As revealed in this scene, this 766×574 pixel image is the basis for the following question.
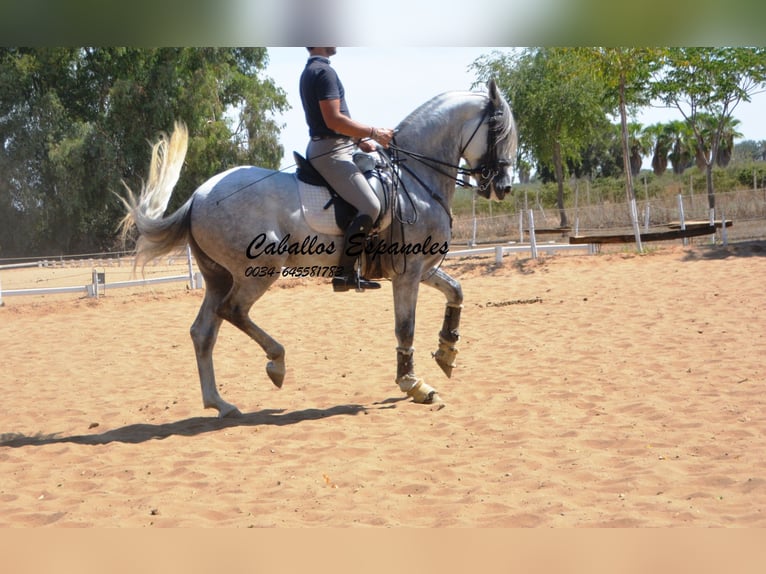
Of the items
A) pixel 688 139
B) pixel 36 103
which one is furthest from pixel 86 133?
pixel 688 139

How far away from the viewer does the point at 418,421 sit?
586cm

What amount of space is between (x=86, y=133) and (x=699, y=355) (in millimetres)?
30216

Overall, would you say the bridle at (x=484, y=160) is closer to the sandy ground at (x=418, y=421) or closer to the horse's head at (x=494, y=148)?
→ the horse's head at (x=494, y=148)

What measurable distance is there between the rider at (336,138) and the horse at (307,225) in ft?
0.78

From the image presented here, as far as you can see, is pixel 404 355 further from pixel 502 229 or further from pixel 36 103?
pixel 36 103

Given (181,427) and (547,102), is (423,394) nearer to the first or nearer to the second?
(181,427)

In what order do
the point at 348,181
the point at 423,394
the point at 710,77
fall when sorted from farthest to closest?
1. the point at 710,77
2. the point at 423,394
3. the point at 348,181

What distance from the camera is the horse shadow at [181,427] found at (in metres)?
5.73

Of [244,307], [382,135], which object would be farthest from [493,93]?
→ [244,307]

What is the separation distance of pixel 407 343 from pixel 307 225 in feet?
4.34

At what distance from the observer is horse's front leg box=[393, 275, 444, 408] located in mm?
6375

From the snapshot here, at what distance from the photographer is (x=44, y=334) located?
443 inches

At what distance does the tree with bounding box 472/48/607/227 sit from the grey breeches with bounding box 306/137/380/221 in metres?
24.7

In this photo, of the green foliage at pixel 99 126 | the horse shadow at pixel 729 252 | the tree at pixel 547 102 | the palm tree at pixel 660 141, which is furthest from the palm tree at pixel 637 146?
the horse shadow at pixel 729 252
